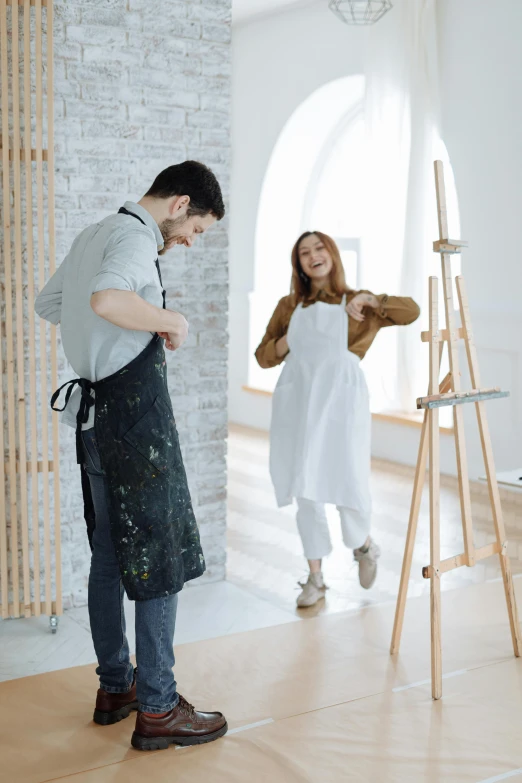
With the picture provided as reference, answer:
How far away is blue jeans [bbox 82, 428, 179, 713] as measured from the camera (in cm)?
244

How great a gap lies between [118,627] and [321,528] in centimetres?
122

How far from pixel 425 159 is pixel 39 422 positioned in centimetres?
367

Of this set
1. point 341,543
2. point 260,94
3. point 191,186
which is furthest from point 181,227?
point 260,94

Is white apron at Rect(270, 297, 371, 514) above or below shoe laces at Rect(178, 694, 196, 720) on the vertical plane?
above

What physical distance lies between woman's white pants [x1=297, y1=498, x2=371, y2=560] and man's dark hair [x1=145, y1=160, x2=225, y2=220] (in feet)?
5.09

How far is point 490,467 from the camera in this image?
121 inches

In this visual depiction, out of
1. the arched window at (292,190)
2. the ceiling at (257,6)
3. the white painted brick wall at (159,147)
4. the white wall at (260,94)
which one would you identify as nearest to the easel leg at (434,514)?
the white painted brick wall at (159,147)

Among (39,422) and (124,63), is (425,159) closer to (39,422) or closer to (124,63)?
(124,63)

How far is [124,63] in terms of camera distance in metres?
Result: 3.53

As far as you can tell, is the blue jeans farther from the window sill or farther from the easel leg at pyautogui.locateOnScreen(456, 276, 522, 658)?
the window sill

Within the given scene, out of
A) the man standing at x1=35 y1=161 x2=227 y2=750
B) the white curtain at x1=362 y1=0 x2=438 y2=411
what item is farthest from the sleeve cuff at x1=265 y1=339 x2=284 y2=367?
the white curtain at x1=362 y1=0 x2=438 y2=411

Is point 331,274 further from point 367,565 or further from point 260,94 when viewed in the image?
point 260,94

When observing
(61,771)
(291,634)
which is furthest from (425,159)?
(61,771)

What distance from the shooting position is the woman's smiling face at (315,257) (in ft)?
11.9
